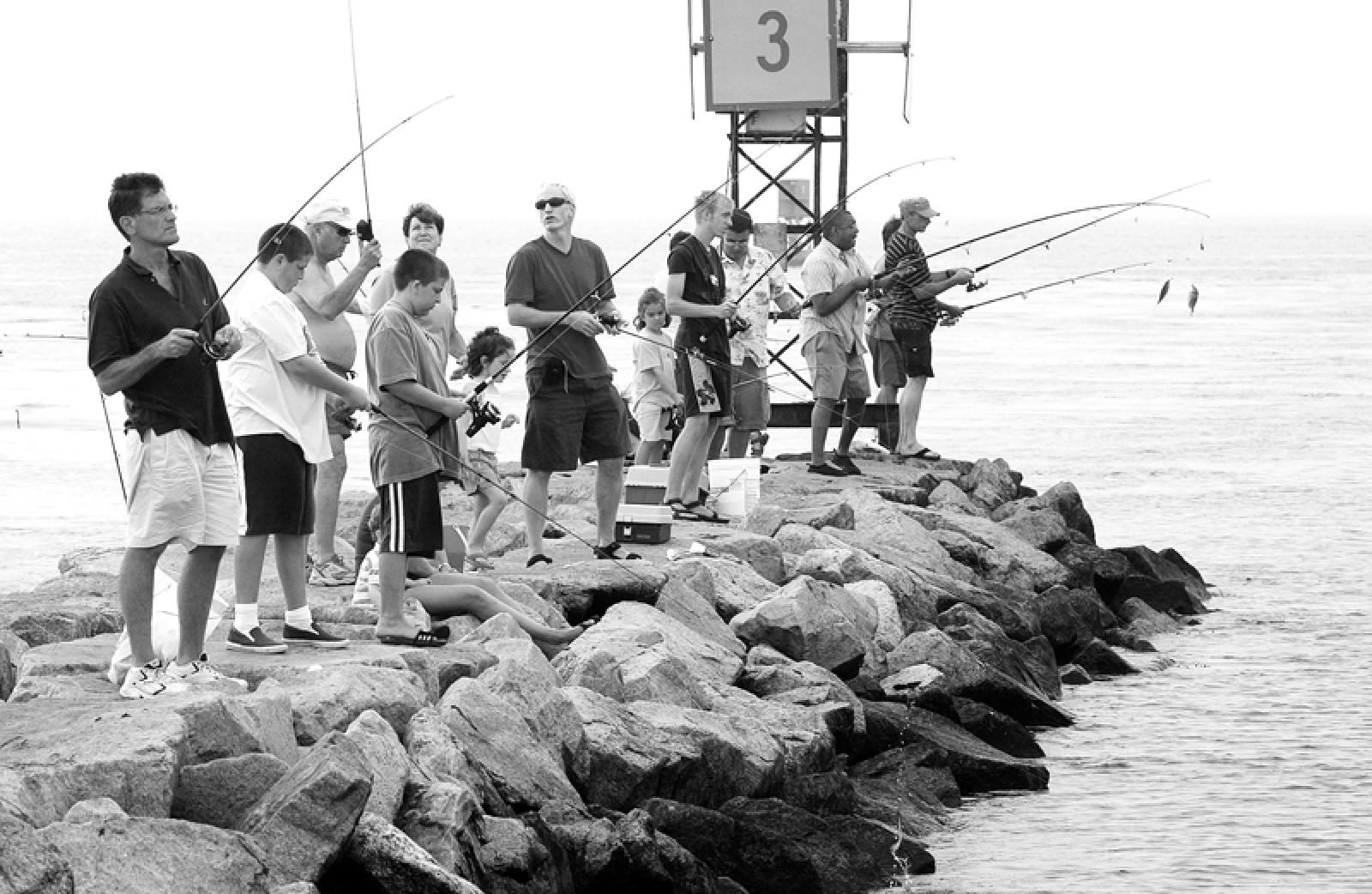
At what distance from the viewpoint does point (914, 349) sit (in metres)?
11.8

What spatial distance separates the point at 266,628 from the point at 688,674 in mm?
1344

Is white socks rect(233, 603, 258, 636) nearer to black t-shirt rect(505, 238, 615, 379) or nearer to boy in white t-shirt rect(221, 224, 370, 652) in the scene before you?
boy in white t-shirt rect(221, 224, 370, 652)

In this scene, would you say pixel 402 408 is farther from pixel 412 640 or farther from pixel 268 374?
pixel 412 640

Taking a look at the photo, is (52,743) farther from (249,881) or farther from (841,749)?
(841,749)

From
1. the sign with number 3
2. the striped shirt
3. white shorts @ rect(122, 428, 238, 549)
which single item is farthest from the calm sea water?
the sign with number 3

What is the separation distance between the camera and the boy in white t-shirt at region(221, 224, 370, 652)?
223 inches

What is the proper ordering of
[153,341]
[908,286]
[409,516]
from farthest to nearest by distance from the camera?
[908,286]
[409,516]
[153,341]

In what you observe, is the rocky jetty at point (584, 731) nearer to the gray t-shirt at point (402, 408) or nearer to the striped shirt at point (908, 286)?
the gray t-shirt at point (402, 408)

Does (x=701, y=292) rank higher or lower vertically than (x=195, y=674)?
higher

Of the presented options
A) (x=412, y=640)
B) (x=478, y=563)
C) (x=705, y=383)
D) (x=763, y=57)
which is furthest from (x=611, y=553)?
(x=763, y=57)

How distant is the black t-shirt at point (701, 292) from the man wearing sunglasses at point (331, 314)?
1.72 metres

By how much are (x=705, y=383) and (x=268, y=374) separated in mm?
3309

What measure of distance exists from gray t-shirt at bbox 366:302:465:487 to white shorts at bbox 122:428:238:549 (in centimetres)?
92

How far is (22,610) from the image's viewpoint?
21.9 feet
